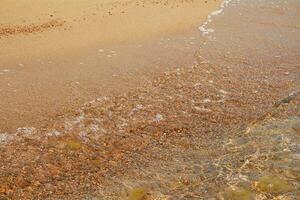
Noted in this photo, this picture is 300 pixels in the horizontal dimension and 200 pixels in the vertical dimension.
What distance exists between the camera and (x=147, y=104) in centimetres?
677

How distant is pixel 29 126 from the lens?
605cm

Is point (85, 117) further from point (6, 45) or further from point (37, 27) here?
point (37, 27)

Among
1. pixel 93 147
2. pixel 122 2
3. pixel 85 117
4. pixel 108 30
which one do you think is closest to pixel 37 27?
pixel 108 30

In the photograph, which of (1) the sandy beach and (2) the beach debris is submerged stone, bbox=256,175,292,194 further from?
(2) the beach debris

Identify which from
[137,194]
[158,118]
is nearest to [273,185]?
[137,194]

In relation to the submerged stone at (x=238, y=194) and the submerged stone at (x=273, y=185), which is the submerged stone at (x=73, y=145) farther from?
the submerged stone at (x=273, y=185)

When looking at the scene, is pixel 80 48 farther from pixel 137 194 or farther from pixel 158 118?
pixel 137 194

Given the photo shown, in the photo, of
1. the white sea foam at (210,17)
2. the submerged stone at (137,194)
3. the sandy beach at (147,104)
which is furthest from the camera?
the white sea foam at (210,17)

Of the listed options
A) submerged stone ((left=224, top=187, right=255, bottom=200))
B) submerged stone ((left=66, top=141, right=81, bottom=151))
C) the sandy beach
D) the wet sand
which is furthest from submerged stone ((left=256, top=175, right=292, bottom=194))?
the wet sand

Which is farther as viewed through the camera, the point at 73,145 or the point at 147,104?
the point at 147,104

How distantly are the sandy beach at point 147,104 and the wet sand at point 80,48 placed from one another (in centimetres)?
3

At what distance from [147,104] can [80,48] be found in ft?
8.89

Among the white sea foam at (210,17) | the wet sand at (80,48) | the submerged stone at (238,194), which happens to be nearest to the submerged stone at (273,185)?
the submerged stone at (238,194)

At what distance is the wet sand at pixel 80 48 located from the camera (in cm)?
688
